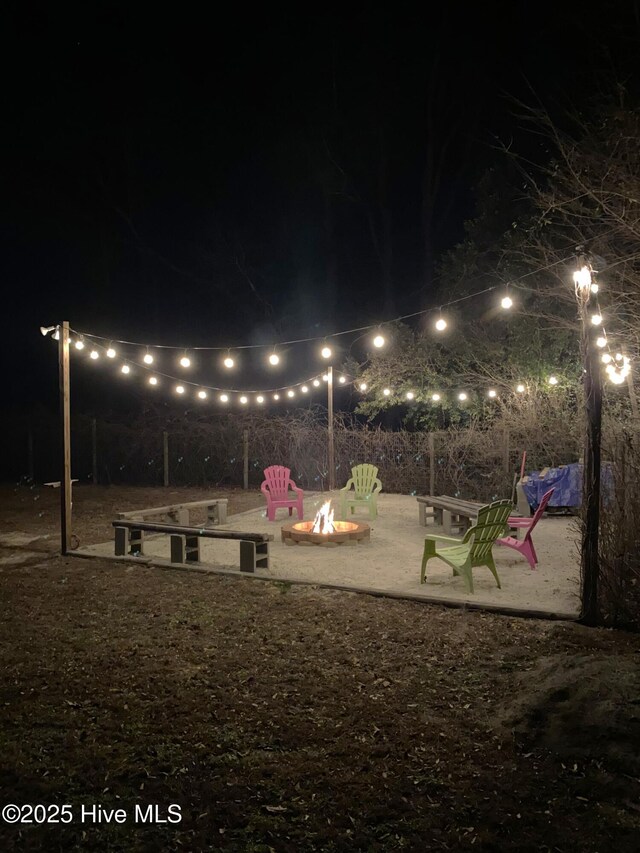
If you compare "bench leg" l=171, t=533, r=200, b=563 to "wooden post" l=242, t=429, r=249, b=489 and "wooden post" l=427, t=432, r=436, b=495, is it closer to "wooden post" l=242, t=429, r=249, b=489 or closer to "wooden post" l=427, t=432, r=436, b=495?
"wooden post" l=427, t=432, r=436, b=495

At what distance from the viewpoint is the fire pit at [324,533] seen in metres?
7.34

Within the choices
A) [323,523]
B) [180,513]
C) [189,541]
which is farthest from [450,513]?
[180,513]

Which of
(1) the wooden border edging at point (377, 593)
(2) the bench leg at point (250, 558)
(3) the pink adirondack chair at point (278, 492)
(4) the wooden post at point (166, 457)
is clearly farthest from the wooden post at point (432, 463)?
(1) the wooden border edging at point (377, 593)

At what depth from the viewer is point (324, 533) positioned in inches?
290

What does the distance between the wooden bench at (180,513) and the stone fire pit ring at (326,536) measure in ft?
4.42

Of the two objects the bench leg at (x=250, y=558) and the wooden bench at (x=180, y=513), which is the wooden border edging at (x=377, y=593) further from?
the wooden bench at (x=180, y=513)

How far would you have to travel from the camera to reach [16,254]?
88.8 ft

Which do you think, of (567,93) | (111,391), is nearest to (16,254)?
(111,391)

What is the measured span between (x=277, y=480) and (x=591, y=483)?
5958 mm

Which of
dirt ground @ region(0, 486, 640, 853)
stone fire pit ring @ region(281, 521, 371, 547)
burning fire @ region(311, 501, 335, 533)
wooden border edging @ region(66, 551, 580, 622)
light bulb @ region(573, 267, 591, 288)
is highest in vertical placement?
light bulb @ region(573, 267, 591, 288)

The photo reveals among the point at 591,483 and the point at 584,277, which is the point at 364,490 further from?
the point at 584,277

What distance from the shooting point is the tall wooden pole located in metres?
4.35

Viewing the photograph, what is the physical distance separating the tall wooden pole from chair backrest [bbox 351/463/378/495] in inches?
215

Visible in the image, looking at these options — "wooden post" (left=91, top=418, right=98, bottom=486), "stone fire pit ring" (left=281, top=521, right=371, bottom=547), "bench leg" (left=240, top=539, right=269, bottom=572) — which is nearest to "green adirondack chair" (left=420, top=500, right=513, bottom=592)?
"bench leg" (left=240, top=539, right=269, bottom=572)
